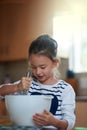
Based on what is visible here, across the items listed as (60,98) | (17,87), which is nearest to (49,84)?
(60,98)

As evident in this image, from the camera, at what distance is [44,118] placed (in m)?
0.95

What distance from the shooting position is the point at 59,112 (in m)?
1.22

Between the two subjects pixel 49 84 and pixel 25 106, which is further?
pixel 49 84

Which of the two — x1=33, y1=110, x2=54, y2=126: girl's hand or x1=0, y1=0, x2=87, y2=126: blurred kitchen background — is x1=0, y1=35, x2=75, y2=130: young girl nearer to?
x1=33, y1=110, x2=54, y2=126: girl's hand

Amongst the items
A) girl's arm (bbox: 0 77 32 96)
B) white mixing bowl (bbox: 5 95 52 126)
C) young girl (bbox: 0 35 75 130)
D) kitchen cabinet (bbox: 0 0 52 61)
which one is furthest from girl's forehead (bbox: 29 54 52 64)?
kitchen cabinet (bbox: 0 0 52 61)

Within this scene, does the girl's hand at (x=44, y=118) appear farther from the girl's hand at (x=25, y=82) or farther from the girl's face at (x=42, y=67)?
the girl's face at (x=42, y=67)

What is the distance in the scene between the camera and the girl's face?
46.8 inches

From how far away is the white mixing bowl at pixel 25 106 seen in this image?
0.98 meters

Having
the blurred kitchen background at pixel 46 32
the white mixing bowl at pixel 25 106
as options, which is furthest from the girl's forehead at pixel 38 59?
the blurred kitchen background at pixel 46 32

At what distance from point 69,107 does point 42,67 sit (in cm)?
17

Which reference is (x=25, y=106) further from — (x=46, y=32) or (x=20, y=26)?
(x=20, y=26)

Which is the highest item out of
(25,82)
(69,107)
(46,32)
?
(25,82)

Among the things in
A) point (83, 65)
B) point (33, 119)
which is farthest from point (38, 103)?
point (83, 65)

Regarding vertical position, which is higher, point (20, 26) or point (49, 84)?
point (49, 84)
